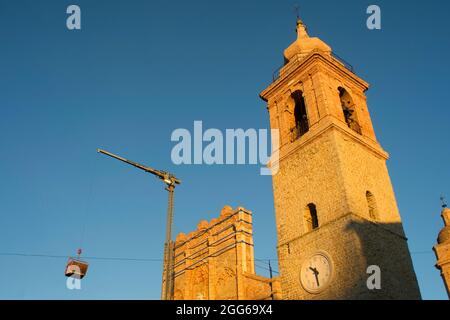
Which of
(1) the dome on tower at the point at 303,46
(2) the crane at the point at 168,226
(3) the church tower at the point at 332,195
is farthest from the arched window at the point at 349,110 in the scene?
(2) the crane at the point at 168,226

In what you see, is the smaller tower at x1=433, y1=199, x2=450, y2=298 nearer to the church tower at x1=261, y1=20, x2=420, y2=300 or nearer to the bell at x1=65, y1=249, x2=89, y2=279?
the church tower at x1=261, y1=20, x2=420, y2=300

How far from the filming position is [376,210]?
17.3m

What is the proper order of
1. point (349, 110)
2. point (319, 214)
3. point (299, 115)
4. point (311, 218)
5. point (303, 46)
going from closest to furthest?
1. point (319, 214)
2. point (311, 218)
3. point (349, 110)
4. point (299, 115)
5. point (303, 46)

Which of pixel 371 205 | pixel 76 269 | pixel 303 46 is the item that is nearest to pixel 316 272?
pixel 371 205

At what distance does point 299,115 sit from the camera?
22000 millimetres

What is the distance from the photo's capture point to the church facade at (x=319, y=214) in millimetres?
15336

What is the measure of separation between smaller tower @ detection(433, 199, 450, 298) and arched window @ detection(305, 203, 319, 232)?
1397 centimetres

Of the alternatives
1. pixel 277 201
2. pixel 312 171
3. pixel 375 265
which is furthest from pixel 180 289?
pixel 375 265

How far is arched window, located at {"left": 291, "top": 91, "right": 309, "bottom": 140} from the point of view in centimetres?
2078

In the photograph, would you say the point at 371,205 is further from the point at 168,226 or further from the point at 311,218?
the point at 168,226

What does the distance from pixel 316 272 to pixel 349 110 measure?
359 inches
